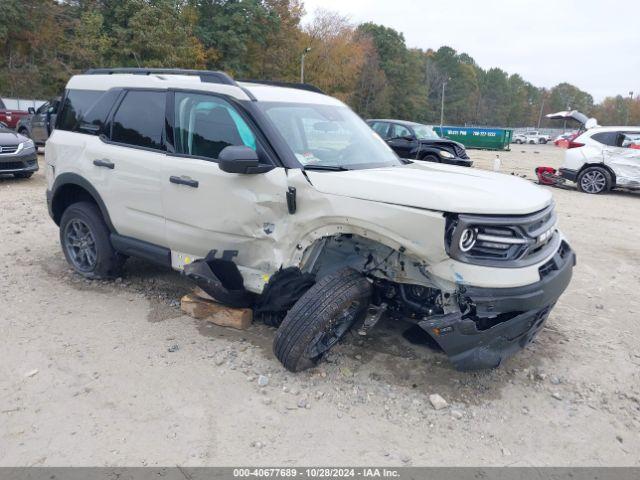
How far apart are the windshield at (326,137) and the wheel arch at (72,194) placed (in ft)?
6.50

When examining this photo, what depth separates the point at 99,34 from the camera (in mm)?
34438

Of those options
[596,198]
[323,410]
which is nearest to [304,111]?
[323,410]

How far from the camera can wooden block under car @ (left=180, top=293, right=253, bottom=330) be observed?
4191 mm

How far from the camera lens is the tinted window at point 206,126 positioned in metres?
3.88

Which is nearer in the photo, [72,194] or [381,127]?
[72,194]

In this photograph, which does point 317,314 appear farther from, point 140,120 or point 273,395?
point 140,120

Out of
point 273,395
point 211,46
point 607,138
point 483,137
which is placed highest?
point 211,46

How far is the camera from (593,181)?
13.1m

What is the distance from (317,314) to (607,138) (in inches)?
487

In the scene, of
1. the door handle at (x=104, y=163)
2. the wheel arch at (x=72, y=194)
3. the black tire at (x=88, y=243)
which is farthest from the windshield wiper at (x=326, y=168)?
the black tire at (x=88, y=243)

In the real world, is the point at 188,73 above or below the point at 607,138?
above

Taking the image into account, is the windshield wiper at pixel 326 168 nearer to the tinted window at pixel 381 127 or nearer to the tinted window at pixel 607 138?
the tinted window at pixel 381 127

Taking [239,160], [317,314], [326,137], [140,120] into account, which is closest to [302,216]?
[239,160]

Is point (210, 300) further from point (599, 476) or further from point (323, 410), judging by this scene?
point (599, 476)
